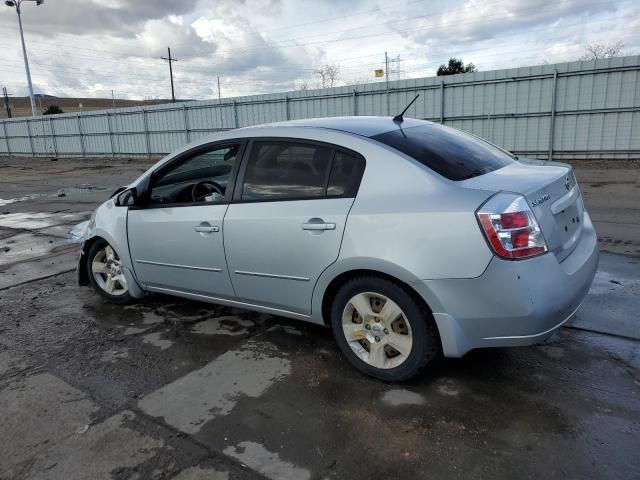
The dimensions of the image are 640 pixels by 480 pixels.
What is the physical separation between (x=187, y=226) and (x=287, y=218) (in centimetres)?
100

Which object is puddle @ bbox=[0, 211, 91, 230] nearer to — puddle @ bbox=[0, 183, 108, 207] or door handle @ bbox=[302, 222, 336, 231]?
puddle @ bbox=[0, 183, 108, 207]

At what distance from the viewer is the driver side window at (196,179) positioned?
154 inches

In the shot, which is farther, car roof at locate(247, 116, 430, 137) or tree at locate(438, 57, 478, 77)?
tree at locate(438, 57, 478, 77)

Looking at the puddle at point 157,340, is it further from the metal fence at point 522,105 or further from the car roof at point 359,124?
the metal fence at point 522,105

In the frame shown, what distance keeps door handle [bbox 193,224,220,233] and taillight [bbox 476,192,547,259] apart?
191 centimetres

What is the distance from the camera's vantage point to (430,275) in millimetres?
2797

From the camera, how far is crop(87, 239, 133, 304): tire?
473 centimetres

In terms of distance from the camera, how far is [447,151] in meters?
3.35

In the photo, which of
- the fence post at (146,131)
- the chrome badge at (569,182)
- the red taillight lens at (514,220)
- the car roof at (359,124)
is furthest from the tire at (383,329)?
the fence post at (146,131)

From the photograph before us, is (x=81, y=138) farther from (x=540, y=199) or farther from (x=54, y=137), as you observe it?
(x=540, y=199)

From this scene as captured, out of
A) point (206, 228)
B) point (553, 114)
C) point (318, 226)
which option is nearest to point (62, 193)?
point (206, 228)

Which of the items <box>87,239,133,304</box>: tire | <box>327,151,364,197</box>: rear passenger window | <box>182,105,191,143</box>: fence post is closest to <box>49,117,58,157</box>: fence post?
<box>182,105,191,143</box>: fence post

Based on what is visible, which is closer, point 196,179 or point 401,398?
point 401,398

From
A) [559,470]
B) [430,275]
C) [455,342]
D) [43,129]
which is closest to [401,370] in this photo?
[455,342]
